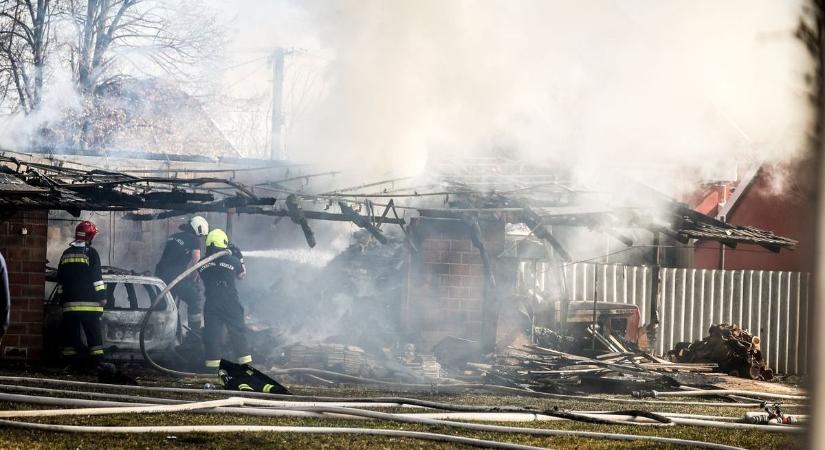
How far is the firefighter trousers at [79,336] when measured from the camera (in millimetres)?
11586

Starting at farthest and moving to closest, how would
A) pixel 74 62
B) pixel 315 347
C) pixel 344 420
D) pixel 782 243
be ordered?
pixel 74 62 → pixel 782 243 → pixel 315 347 → pixel 344 420

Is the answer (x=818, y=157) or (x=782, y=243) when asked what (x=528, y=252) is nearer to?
(x=782, y=243)

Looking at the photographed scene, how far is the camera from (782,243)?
16.0 m

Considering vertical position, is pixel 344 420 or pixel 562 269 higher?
pixel 562 269

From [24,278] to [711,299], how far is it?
508 inches

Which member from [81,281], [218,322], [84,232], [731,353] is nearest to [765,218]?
[731,353]

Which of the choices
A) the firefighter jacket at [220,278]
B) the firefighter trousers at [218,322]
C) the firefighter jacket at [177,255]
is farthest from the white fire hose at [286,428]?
the firefighter jacket at [177,255]

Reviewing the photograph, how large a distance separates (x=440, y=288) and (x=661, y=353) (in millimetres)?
6015

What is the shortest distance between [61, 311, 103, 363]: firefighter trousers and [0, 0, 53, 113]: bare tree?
17106 millimetres

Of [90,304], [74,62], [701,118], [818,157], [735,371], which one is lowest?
[735,371]

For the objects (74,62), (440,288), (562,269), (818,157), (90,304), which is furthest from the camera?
(74,62)

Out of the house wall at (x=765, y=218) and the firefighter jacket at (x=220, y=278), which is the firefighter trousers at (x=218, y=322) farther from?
the house wall at (x=765, y=218)

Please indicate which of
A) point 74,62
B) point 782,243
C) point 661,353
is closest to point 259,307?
point 661,353

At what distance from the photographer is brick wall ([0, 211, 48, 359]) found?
41.3 ft
